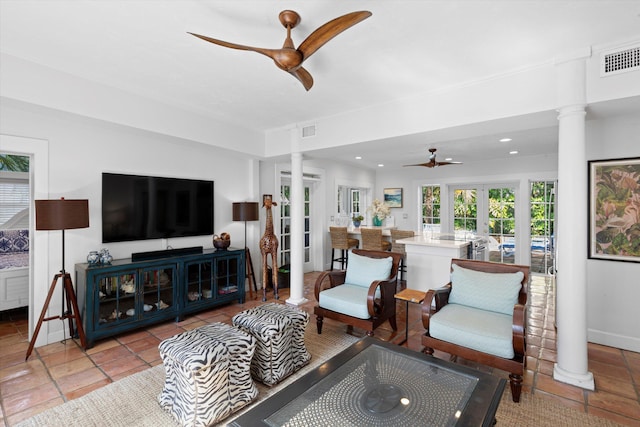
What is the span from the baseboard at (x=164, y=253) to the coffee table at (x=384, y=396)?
2.65 meters

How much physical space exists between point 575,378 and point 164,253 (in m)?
4.23

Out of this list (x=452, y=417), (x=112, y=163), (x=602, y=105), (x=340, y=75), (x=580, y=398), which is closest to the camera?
(x=452, y=417)

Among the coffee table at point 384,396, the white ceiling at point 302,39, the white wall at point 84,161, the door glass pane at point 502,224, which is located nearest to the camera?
the coffee table at point 384,396

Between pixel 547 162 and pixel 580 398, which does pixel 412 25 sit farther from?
pixel 547 162

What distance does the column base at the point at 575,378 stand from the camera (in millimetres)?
2400

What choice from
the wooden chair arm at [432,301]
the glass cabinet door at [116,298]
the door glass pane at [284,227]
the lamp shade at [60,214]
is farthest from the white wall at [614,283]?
the lamp shade at [60,214]

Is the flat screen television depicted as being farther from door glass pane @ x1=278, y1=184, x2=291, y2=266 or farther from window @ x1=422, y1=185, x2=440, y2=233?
window @ x1=422, y1=185, x2=440, y2=233

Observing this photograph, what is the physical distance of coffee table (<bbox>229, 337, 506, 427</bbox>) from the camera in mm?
1472

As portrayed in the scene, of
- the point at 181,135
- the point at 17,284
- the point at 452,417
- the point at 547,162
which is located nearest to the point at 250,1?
the point at 181,135

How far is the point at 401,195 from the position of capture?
25.6 feet

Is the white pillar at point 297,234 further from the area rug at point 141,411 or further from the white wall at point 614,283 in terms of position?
the white wall at point 614,283

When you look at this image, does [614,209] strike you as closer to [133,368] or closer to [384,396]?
[384,396]

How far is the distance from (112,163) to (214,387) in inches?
114

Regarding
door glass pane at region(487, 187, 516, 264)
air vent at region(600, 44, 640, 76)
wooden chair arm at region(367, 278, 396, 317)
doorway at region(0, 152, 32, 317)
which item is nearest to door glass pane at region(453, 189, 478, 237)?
door glass pane at region(487, 187, 516, 264)
